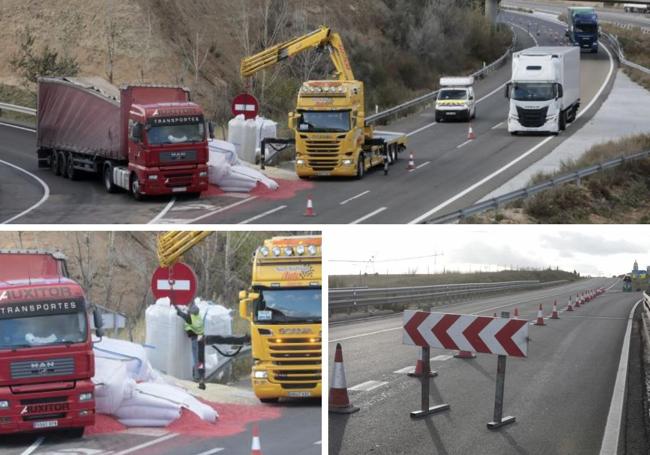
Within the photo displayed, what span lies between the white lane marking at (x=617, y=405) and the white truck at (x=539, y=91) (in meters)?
37.8

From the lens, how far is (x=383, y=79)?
79375 mm

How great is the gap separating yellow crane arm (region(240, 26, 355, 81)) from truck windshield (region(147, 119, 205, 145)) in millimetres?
12147

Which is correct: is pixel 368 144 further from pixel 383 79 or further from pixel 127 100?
pixel 383 79

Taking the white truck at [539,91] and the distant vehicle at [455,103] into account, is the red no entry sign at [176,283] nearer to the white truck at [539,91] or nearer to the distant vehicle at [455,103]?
the white truck at [539,91]

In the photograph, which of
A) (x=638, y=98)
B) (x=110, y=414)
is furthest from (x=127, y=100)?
(x=638, y=98)

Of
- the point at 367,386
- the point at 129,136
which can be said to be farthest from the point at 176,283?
the point at 129,136

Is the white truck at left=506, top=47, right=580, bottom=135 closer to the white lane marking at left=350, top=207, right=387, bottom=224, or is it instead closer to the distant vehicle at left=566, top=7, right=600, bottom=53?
the white lane marking at left=350, top=207, right=387, bottom=224

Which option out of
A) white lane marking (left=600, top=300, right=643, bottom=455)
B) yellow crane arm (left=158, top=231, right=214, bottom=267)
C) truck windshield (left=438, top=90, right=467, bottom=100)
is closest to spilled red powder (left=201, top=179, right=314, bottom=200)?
yellow crane arm (left=158, top=231, right=214, bottom=267)

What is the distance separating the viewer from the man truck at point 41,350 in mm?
14078

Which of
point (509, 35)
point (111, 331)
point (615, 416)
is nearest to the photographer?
point (615, 416)

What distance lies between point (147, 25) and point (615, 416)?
60986 mm

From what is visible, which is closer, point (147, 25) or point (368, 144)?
point (368, 144)

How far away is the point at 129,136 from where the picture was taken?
34.8 m

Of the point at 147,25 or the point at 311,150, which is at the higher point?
the point at 147,25
